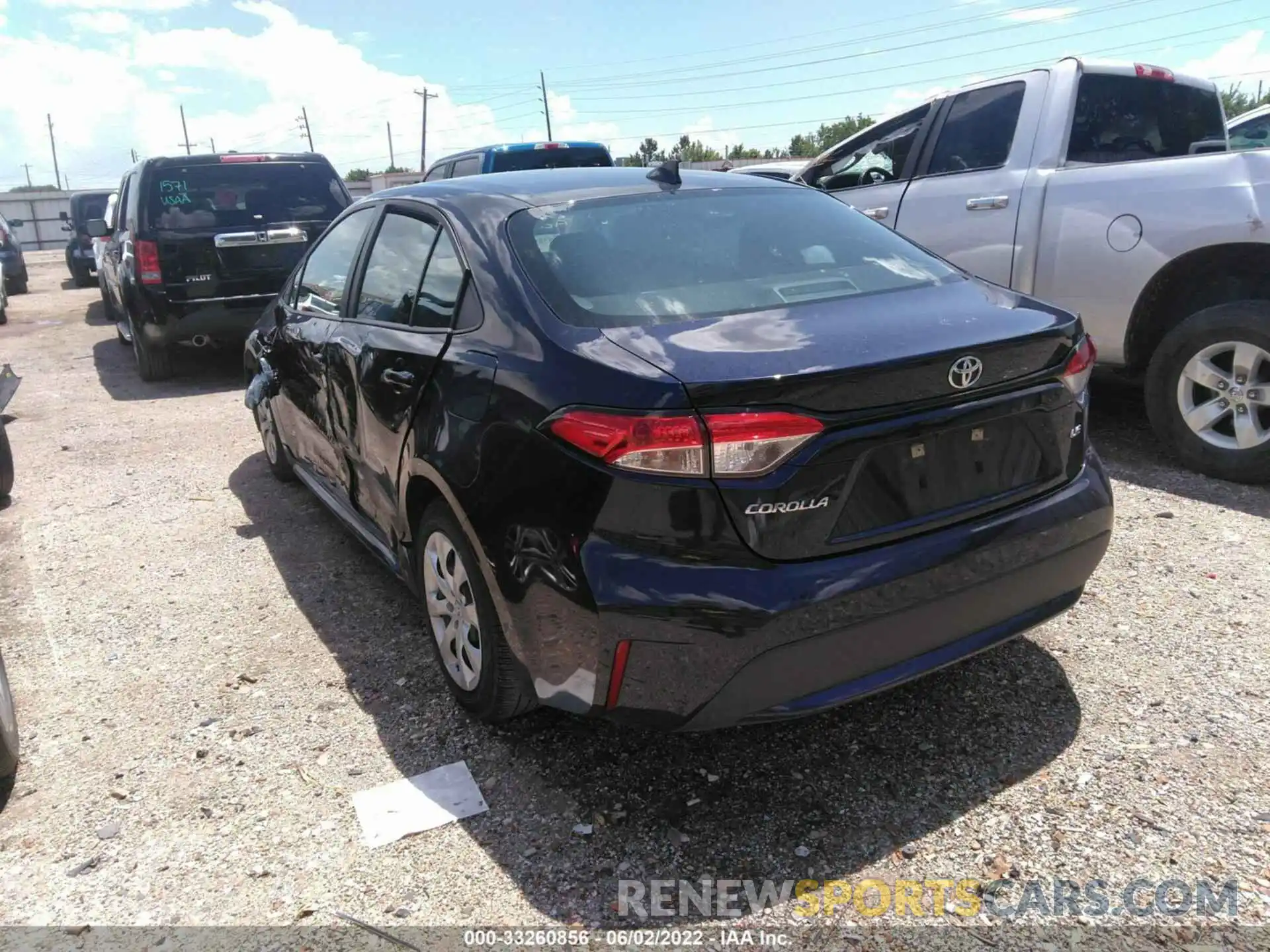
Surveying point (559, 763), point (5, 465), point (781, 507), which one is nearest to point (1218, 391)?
point (781, 507)

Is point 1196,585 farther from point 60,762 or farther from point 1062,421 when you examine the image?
point 60,762

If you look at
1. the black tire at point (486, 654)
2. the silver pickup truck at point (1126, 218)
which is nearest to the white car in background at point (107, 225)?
the silver pickup truck at point (1126, 218)

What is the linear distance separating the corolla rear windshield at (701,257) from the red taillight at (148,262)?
20.4ft

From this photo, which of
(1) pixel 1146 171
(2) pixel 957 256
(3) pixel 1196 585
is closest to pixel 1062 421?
(3) pixel 1196 585

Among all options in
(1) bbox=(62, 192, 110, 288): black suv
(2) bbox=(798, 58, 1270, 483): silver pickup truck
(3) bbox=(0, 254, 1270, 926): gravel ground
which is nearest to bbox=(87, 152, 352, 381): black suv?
(3) bbox=(0, 254, 1270, 926): gravel ground

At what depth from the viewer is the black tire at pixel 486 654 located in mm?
2637

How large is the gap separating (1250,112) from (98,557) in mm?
8806

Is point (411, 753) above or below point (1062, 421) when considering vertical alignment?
below

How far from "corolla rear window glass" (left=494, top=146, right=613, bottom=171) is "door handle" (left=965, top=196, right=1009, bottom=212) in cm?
637

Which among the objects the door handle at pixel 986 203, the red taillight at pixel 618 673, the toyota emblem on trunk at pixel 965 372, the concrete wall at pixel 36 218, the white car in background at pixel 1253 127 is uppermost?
the concrete wall at pixel 36 218

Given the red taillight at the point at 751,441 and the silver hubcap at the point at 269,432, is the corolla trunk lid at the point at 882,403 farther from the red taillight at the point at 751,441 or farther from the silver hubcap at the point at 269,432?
the silver hubcap at the point at 269,432

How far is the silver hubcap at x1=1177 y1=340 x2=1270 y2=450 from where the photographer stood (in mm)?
4305

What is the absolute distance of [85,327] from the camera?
13.0m

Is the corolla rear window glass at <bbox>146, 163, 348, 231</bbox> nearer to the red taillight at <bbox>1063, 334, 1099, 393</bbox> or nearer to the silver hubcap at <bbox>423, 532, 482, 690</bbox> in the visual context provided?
the silver hubcap at <bbox>423, 532, 482, 690</bbox>
